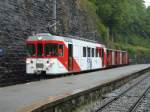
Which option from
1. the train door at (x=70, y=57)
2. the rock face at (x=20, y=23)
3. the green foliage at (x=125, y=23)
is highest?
the green foliage at (x=125, y=23)

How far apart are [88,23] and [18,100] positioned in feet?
109

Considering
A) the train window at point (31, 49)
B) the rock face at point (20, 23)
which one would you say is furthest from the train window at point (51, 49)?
the rock face at point (20, 23)

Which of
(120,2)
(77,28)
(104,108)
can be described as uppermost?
(120,2)

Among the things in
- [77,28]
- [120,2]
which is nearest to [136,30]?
[120,2]

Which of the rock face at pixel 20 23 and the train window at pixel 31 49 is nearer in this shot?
the rock face at pixel 20 23

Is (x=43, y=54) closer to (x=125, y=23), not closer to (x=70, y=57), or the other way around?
(x=70, y=57)

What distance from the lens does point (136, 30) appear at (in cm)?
9981

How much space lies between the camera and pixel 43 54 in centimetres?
2625

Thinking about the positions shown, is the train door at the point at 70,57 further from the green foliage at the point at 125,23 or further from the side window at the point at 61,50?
the green foliage at the point at 125,23

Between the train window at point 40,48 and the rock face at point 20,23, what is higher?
the rock face at point 20,23

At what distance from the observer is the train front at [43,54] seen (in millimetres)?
25656

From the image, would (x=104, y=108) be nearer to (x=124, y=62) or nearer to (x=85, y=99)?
Answer: (x=85, y=99)

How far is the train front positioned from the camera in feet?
84.2

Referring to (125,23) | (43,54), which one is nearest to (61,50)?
(43,54)
